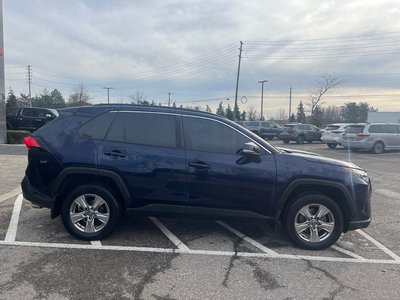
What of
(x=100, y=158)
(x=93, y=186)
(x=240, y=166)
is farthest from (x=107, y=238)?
(x=240, y=166)

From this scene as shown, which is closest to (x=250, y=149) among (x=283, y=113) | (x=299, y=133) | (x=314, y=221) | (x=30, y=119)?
(x=314, y=221)

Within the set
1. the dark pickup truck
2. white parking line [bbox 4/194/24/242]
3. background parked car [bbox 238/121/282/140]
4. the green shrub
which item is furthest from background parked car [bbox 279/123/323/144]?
white parking line [bbox 4/194/24/242]

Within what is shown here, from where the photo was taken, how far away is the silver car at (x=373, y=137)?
18609mm

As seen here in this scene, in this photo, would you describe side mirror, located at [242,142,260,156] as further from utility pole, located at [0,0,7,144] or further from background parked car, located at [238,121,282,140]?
background parked car, located at [238,121,282,140]

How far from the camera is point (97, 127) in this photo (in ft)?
14.9

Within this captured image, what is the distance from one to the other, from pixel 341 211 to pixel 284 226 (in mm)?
801

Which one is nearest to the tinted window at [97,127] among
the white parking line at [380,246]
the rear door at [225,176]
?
the rear door at [225,176]

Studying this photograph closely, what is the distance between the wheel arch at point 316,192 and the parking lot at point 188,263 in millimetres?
496

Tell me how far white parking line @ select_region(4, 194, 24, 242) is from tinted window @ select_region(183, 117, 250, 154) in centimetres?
272

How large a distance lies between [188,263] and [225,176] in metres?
1.18

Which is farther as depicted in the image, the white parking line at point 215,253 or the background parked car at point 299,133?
the background parked car at point 299,133

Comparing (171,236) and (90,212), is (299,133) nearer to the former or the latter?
(171,236)

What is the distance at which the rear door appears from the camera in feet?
14.3

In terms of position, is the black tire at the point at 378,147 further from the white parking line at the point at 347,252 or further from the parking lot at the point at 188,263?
the white parking line at the point at 347,252
